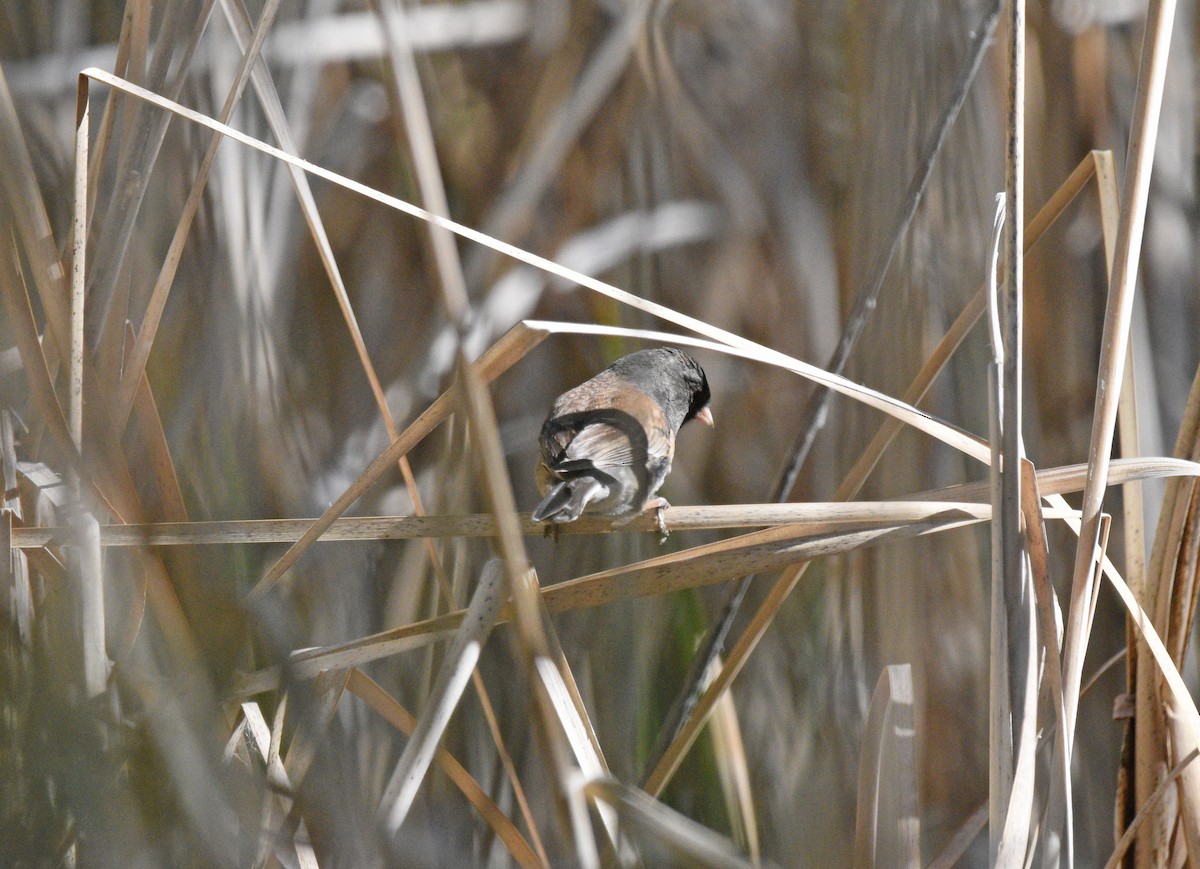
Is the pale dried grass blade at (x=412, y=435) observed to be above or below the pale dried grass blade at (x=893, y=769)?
above

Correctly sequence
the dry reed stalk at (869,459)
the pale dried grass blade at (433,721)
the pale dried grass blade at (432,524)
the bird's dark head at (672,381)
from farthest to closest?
the bird's dark head at (672,381) → the dry reed stalk at (869,459) → the pale dried grass blade at (432,524) → the pale dried grass blade at (433,721)

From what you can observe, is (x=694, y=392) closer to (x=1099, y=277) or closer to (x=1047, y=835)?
(x=1099, y=277)

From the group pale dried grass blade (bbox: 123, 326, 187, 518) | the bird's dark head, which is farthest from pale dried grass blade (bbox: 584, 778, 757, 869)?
the bird's dark head

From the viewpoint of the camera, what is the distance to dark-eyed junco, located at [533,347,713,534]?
125cm

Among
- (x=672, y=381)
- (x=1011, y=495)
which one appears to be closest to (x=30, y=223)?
(x=1011, y=495)

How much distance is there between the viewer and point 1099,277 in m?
1.50

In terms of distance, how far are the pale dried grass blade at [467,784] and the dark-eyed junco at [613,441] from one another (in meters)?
0.28

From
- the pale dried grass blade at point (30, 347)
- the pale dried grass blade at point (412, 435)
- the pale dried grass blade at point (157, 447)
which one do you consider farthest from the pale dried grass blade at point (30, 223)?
the pale dried grass blade at point (412, 435)

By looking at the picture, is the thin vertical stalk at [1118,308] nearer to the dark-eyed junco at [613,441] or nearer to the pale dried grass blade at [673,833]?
the pale dried grass blade at [673,833]

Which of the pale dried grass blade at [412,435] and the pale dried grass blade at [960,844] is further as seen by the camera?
the pale dried grass blade at [960,844]

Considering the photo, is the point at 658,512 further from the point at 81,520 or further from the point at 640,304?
the point at 81,520

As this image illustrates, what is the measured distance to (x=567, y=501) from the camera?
1.16 meters

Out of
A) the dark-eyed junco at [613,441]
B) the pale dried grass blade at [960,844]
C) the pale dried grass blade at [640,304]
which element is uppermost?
the pale dried grass blade at [640,304]

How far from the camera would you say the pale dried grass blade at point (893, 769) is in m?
0.89
